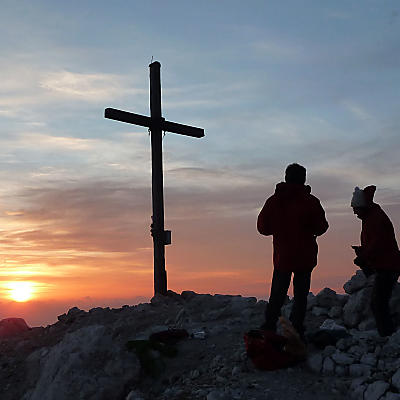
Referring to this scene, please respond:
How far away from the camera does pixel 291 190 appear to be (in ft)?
27.1

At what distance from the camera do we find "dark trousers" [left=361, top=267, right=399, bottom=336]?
8.86 m

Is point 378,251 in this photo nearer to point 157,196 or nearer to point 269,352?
point 269,352

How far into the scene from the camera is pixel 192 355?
887 centimetres

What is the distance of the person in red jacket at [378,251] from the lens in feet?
28.8

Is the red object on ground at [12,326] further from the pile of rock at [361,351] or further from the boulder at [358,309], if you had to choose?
the boulder at [358,309]

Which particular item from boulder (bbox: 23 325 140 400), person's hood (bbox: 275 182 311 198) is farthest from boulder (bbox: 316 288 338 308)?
boulder (bbox: 23 325 140 400)

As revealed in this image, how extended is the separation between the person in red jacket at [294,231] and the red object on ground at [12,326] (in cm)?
706

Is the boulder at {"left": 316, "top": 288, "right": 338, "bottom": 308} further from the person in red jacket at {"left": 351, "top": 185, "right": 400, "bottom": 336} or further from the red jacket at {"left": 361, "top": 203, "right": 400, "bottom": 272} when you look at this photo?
the red jacket at {"left": 361, "top": 203, "right": 400, "bottom": 272}

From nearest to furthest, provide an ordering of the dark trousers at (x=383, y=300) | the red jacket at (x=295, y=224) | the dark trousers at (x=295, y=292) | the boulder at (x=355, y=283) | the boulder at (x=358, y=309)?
the red jacket at (x=295, y=224), the dark trousers at (x=295, y=292), the dark trousers at (x=383, y=300), the boulder at (x=358, y=309), the boulder at (x=355, y=283)

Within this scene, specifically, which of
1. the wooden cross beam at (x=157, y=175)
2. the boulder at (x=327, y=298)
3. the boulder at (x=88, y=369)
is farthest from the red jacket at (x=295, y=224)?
the wooden cross beam at (x=157, y=175)

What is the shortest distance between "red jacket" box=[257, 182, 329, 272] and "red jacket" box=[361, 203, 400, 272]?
955 millimetres

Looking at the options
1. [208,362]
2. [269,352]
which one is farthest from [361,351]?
[208,362]

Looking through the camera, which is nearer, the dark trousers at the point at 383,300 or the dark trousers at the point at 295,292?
the dark trousers at the point at 295,292

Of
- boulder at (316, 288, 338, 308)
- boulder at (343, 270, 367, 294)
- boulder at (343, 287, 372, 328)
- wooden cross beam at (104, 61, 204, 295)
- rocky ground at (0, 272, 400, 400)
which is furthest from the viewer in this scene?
wooden cross beam at (104, 61, 204, 295)
